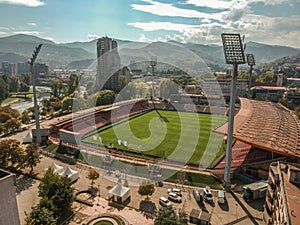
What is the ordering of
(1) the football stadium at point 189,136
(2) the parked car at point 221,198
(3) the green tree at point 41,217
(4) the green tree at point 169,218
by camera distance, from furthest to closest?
(1) the football stadium at point 189,136 → (2) the parked car at point 221,198 → (3) the green tree at point 41,217 → (4) the green tree at point 169,218

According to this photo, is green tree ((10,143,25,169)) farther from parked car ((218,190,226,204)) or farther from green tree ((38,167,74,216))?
parked car ((218,190,226,204))

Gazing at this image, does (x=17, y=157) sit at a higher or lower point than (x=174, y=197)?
higher

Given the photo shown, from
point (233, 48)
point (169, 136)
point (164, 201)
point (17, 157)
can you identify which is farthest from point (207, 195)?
point (17, 157)

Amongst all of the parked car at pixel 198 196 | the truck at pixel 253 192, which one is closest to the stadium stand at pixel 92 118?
the parked car at pixel 198 196

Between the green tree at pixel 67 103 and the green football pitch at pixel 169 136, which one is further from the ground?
the green tree at pixel 67 103

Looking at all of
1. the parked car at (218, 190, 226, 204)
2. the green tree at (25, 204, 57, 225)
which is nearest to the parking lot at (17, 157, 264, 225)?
the parked car at (218, 190, 226, 204)

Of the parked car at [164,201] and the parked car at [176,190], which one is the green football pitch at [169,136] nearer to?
the parked car at [176,190]

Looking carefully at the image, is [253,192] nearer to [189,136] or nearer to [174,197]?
[174,197]
